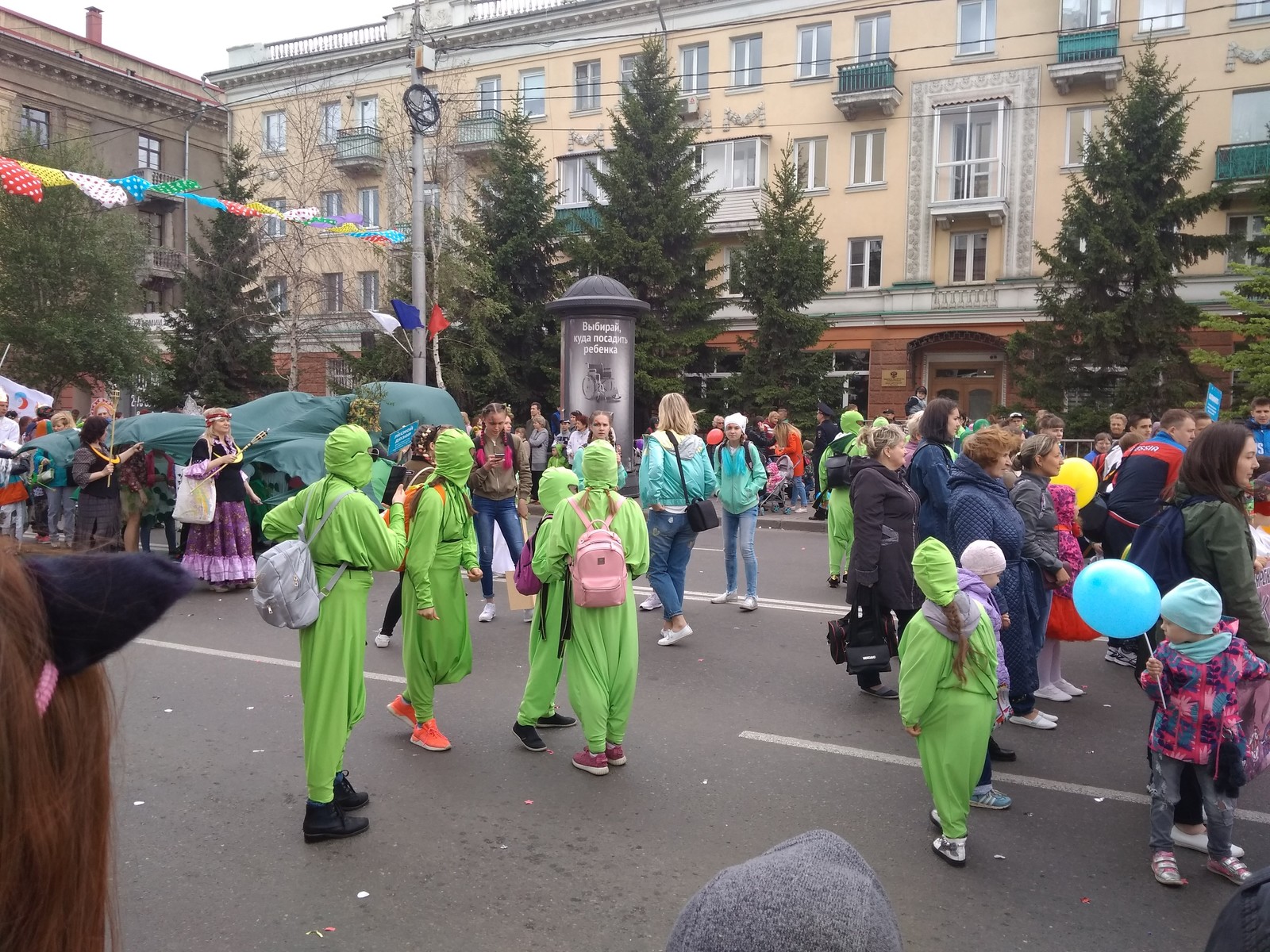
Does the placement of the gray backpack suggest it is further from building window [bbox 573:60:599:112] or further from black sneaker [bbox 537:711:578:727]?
building window [bbox 573:60:599:112]

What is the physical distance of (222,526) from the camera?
1034 cm

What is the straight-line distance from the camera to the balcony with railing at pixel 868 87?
28875mm

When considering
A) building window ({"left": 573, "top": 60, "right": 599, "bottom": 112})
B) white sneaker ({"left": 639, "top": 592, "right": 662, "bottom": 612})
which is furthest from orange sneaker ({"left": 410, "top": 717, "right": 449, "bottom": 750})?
building window ({"left": 573, "top": 60, "right": 599, "bottom": 112})

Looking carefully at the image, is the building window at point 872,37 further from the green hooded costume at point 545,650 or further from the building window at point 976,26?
the green hooded costume at point 545,650

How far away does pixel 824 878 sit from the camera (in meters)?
1.16

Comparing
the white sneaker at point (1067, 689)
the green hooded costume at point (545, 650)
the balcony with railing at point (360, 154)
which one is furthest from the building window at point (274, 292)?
the white sneaker at point (1067, 689)

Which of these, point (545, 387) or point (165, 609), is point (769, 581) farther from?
point (545, 387)

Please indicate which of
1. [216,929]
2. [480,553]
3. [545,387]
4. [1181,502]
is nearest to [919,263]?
[545,387]

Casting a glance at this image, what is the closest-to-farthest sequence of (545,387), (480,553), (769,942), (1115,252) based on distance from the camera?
(769,942) < (480,553) < (1115,252) < (545,387)

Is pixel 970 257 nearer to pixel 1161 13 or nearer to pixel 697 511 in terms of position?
pixel 1161 13

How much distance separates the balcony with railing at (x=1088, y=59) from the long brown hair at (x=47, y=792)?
1206 inches

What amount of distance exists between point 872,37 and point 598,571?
2933 centimetres

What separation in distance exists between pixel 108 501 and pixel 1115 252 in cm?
2100

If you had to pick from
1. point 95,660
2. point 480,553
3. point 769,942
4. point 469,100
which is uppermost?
point 469,100
